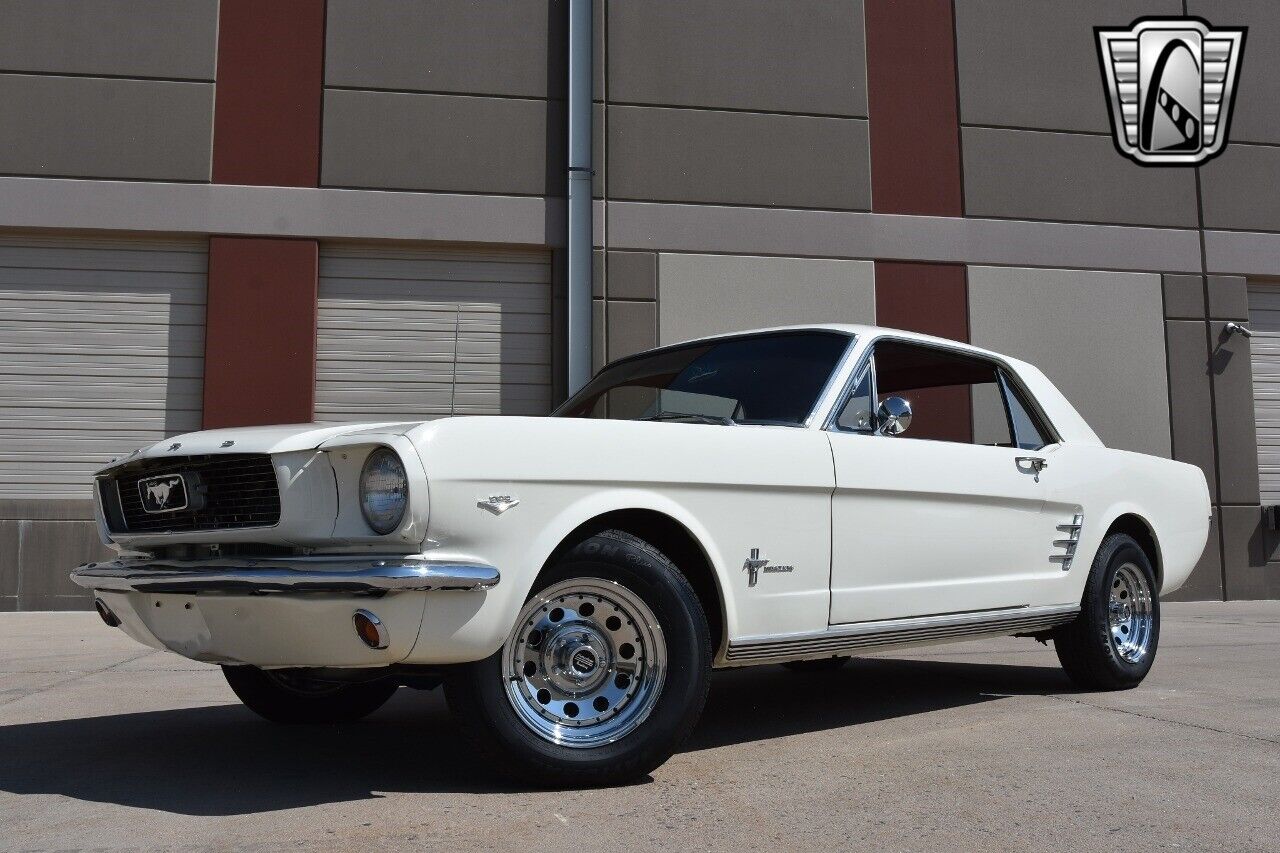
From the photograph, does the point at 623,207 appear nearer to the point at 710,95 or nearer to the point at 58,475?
the point at 710,95

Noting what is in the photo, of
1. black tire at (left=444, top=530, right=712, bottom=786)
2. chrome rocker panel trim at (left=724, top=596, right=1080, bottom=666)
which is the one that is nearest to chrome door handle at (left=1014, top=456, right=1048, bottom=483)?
chrome rocker panel trim at (left=724, top=596, right=1080, bottom=666)

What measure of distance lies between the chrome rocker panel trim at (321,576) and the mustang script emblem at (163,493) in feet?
0.92

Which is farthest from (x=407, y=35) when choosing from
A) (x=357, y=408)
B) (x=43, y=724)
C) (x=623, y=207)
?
(x=43, y=724)

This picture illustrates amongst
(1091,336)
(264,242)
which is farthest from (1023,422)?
(264,242)

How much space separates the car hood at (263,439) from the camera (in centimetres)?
328

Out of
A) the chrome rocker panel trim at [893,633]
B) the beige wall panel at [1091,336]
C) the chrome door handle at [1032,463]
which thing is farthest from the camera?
the beige wall panel at [1091,336]

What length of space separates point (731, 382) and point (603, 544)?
127 centimetres

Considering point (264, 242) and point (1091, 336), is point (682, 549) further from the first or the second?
point (1091, 336)

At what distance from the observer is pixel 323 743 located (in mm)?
4223

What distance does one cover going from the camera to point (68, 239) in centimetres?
1120

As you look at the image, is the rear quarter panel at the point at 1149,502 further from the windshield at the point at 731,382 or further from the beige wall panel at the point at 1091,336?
the beige wall panel at the point at 1091,336

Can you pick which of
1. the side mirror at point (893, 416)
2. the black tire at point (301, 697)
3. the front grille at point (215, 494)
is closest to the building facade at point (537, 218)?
the black tire at point (301, 697)

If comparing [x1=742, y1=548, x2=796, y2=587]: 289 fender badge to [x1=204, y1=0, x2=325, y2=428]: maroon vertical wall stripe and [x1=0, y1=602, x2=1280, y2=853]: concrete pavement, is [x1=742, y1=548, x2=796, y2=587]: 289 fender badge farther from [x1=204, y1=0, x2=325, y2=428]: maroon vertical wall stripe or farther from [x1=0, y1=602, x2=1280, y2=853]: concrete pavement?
[x1=204, y1=0, x2=325, y2=428]: maroon vertical wall stripe

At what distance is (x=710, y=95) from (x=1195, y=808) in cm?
991
